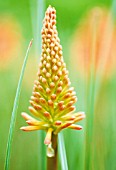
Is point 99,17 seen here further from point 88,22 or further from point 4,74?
point 4,74

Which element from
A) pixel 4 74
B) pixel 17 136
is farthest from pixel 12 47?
pixel 17 136

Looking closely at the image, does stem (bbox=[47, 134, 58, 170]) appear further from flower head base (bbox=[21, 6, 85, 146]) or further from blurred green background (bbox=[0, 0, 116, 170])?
blurred green background (bbox=[0, 0, 116, 170])

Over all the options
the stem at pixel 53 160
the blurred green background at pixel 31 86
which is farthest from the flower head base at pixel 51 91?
the blurred green background at pixel 31 86

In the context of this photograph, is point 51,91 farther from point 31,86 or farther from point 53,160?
point 31,86

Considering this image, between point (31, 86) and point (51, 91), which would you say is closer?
point (51, 91)

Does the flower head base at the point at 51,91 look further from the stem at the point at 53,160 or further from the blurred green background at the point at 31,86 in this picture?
the blurred green background at the point at 31,86

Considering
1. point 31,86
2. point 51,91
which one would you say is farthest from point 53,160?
point 31,86
